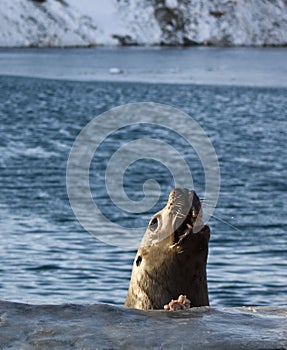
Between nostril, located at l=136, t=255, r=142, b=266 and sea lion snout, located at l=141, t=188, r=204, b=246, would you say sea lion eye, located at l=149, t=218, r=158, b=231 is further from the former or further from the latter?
nostril, located at l=136, t=255, r=142, b=266

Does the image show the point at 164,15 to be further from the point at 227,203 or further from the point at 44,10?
the point at 227,203

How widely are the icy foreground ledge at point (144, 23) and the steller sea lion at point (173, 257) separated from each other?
171359 millimetres

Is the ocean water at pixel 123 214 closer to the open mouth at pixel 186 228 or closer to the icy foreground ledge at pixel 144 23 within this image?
the open mouth at pixel 186 228

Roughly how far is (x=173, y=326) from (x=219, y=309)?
76 centimetres

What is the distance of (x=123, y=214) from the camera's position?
2545 cm

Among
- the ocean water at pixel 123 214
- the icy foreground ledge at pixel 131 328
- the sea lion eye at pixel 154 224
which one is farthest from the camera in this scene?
the ocean water at pixel 123 214

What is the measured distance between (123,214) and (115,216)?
382 millimetres

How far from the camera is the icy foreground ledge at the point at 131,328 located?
7.19 m

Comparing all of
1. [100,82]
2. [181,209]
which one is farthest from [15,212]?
[100,82]

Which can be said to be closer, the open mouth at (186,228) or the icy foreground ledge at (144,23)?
the open mouth at (186,228)

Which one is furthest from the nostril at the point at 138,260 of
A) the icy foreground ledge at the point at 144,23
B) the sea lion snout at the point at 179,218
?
the icy foreground ledge at the point at 144,23

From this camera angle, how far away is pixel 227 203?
27.2m

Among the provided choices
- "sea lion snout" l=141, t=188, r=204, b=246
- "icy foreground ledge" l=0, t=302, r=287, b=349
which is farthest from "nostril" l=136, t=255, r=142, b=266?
"icy foreground ledge" l=0, t=302, r=287, b=349

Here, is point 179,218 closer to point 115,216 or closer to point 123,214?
point 115,216
